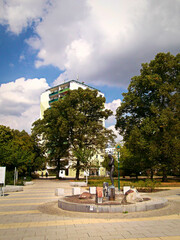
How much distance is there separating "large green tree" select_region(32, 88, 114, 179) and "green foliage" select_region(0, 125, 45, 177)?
4.10 metres

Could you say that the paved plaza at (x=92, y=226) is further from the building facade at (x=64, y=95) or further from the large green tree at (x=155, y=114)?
the building facade at (x=64, y=95)

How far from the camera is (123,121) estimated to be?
31328 millimetres

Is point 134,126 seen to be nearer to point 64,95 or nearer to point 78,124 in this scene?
point 78,124

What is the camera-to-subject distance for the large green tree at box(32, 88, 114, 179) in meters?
34.6

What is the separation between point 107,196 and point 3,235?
6631mm

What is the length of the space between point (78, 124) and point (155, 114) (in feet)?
40.8

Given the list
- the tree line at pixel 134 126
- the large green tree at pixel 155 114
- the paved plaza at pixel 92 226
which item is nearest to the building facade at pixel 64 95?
the tree line at pixel 134 126

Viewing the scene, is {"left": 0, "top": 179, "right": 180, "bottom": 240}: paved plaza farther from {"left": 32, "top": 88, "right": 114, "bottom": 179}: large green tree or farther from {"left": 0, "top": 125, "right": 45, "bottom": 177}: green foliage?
{"left": 32, "top": 88, "right": 114, "bottom": 179}: large green tree

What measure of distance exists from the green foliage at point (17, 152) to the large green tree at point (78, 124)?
4.10 metres

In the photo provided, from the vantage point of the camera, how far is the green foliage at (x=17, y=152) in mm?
24953

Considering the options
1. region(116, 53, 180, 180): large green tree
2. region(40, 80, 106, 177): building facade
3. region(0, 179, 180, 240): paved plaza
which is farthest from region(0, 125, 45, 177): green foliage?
region(40, 80, 106, 177): building facade

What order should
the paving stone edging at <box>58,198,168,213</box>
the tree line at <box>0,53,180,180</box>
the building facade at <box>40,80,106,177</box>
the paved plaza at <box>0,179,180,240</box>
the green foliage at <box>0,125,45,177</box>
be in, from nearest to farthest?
1. the paved plaza at <box>0,179,180,240</box>
2. the paving stone edging at <box>58,198,168,213</box>
3. the green foliage at <box>0,125,45,177</box>
4. the tree line at <box>0,53,180,180</box>
5. the building facade at <box>40,80,106,177</box>

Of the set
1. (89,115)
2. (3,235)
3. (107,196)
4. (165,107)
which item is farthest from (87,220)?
(89,115)

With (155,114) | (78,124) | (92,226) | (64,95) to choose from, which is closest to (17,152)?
(78,124)
